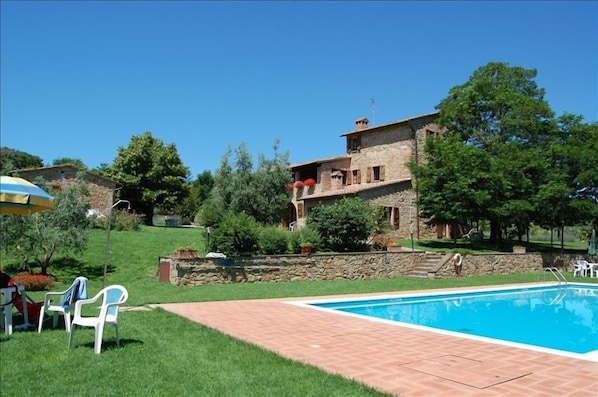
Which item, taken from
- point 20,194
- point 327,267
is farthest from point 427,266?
point 20,194

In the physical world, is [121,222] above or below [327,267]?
above

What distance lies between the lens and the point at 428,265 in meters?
20.4

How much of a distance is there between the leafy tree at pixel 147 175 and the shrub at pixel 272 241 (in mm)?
22075

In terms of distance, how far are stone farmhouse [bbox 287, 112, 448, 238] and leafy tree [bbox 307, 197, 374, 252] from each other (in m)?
6.82

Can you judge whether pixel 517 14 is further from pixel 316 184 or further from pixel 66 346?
pixel 316 184

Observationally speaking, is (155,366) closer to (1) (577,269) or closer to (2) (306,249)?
(2) (306,249)

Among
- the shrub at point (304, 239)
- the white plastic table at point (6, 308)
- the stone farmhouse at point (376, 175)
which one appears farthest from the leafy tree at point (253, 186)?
the white plastic table at point (6, 308)

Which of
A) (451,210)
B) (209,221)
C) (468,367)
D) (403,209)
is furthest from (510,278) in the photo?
(468,367)

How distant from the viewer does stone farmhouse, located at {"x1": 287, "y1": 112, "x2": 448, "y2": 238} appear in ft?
96.1

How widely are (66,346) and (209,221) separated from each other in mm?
14492

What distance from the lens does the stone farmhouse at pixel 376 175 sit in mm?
29281

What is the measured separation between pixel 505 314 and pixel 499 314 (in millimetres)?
178

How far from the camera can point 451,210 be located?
2522 cm

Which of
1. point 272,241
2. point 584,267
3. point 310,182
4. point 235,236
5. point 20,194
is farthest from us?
point 310,182
